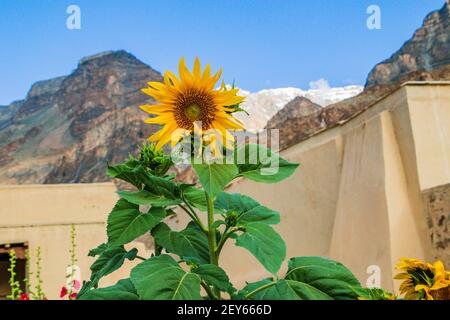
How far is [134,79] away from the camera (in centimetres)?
3553

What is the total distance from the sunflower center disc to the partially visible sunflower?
1.06 ft

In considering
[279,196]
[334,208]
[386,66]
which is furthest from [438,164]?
[386,66]

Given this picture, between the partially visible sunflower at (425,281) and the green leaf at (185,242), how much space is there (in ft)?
0.83

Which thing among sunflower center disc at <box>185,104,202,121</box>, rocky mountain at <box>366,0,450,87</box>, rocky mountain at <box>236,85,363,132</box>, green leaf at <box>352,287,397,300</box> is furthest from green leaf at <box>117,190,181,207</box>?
rocky mountain at <box>366,0,450,87</box>

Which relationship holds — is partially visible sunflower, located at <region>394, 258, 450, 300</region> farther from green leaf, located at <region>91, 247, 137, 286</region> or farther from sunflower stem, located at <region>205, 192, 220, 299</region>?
green leaf, located at <region>91, 247, 137, 286</region>

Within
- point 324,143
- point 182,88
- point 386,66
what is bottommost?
point 182,88

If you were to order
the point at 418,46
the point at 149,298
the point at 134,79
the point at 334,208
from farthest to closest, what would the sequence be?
the point at 134,79 → the point at 418,46 → the point at 334,208 → the point at 149,298

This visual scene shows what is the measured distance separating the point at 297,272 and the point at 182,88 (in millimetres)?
274

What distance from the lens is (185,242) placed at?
64 cm

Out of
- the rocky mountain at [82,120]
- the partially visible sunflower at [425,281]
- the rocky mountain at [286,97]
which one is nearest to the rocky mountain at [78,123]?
the rocky mountain at [82,120]

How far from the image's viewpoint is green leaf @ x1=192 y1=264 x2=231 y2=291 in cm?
55

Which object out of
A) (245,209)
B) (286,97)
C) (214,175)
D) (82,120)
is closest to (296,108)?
(286,97)

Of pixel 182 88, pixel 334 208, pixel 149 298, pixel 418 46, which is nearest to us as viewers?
pixel 149 298
